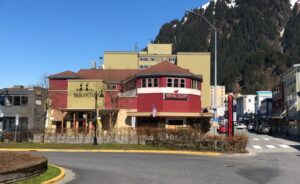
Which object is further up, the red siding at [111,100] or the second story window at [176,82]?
the second story window at [176,82]

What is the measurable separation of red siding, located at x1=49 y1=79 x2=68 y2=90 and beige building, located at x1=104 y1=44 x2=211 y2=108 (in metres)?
28.5

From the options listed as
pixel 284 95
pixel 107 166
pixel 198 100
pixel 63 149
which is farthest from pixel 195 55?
pixel 107 166

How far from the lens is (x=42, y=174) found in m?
18.5

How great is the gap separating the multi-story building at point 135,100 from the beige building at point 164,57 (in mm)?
23173

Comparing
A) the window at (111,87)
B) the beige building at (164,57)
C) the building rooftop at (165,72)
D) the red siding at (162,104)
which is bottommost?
the red siding at (162,104)

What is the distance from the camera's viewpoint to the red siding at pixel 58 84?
2881 inches

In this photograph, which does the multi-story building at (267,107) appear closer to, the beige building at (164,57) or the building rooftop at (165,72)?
the beige building at (164,57)

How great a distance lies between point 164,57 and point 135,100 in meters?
45.9

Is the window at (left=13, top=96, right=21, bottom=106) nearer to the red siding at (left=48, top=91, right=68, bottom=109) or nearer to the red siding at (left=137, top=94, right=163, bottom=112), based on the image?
the red siding at (left=48, top=91, right=68, bottom=109)

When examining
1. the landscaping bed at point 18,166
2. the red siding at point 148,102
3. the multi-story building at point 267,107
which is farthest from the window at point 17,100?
the landscaping bed at point 18,166

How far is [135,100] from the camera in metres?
68.2

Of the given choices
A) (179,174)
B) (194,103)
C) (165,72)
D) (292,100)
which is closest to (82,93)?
(165,72)

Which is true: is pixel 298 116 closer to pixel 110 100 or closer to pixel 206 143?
pixel 110 100

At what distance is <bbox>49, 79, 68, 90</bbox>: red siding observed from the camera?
240 ft
